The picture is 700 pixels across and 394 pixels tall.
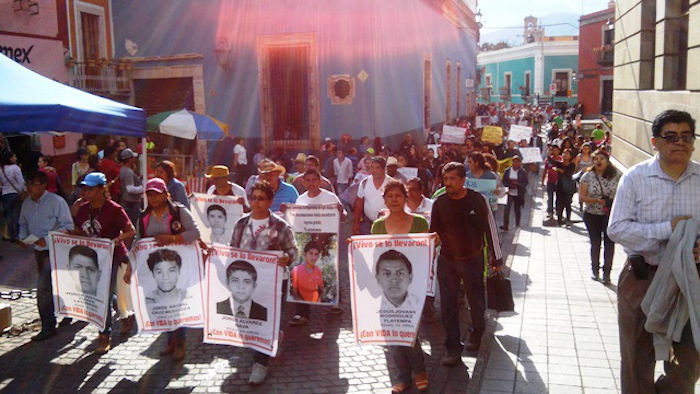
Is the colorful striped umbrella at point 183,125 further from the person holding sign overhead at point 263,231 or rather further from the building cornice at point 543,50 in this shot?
the building cornice at point 543,50

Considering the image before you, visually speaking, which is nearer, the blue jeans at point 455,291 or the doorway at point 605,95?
the blue jeans at point 455,291

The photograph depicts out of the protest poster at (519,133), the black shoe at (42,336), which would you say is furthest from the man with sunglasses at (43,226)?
the protest poster at (519,133)

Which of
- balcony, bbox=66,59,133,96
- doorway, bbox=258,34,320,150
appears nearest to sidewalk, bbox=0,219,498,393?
doorway, bbox=258,34,320,150

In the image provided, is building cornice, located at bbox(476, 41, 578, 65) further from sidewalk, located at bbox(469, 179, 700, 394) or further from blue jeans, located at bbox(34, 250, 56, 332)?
blue jeans, located at bbox(34, 250, 56, 332)

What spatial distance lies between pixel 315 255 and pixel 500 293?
6.62ft

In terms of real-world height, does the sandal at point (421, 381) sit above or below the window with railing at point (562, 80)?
below

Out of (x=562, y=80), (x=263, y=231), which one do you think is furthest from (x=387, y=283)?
(x=562, y=80)

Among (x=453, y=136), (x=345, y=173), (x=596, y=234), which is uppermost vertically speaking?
(x=453, y=136)

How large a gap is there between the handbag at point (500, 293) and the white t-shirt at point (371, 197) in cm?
209

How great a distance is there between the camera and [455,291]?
5.93 m

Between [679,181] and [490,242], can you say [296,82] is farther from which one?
[679,181]

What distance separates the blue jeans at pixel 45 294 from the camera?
21.6 feet

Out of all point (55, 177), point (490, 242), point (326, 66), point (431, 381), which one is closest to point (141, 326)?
point (431, 381)

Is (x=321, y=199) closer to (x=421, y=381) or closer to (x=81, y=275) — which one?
(x=81, y=275)
